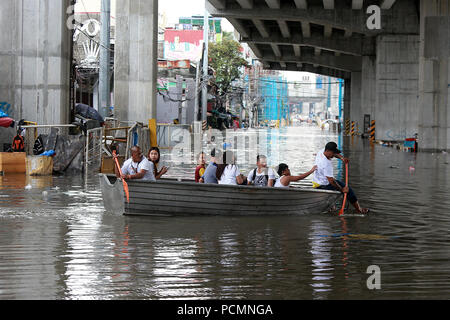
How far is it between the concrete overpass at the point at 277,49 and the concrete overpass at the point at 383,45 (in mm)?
63

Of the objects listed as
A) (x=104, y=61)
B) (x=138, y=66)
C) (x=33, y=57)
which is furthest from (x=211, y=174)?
(x=138, y=66)

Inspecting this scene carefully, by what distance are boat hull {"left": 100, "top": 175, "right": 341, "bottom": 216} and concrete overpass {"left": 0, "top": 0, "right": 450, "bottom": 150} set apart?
14.6 metres

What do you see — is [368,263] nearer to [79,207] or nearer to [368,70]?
[79,207]

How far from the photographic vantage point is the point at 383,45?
4944 cm

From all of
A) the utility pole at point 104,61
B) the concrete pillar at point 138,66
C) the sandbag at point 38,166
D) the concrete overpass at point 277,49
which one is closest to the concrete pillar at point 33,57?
the concrete overpass at point 277,49

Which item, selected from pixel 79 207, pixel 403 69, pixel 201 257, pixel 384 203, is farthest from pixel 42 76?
pixel 403 69

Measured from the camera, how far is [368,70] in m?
61.4

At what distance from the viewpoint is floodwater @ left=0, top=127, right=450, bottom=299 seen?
25.6ft

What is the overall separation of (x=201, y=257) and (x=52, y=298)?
8.98ft

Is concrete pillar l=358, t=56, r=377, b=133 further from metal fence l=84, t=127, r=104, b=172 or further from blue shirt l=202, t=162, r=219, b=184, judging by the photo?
blue shirt l=202, t=162, r=219, b=184

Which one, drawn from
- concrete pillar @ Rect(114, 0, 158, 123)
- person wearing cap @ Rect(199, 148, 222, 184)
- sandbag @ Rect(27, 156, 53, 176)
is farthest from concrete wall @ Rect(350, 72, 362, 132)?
person wearing cap @ Rect(199, 148, 222, 184)

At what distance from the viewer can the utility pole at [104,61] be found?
3331 cm

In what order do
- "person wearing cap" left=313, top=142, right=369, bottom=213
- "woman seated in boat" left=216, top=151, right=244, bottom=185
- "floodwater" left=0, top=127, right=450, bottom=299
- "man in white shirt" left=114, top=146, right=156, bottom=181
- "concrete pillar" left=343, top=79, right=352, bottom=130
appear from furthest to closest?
"concrete pillar" left=343, top=79, right=352, bottom=130 → "person wearing cap" left=313, top=142, right=369, bottom=213 → "woman seated in boat" left=216, top=151, right=244, bottom=185 → "man in white shirt" left=114, top=146, right=156, bottom=181 → "floodwater" left=0, top=127, right=450, bottom=299

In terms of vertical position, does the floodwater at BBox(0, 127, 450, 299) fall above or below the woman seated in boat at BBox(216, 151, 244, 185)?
below
